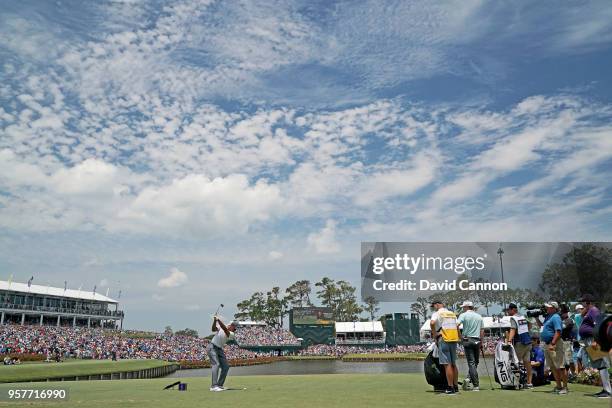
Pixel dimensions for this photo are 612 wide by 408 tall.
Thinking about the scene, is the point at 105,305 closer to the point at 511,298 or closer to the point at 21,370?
the point at 21,370

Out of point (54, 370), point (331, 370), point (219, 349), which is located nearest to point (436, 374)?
point (219, 349)

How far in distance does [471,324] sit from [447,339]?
1.68 meters

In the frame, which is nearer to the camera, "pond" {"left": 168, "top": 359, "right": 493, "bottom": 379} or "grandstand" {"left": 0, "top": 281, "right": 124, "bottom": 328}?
"pond" {"left": 168, "top": 359, "right": 493, "bottom": 379}

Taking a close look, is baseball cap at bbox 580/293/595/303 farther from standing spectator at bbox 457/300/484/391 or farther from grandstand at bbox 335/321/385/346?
grandstand at bbox 335/321/385/346

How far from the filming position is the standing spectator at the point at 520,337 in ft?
40.4

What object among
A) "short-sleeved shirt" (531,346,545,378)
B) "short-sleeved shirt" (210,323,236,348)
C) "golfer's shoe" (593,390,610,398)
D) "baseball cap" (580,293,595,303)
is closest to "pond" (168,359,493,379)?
"short-sleeved shirt" (531,346,545,378)

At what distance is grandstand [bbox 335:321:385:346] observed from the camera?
11011cm

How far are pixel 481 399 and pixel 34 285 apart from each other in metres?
113

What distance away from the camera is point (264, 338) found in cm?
10762

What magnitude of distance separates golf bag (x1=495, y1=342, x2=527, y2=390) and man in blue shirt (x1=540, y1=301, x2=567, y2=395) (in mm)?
891

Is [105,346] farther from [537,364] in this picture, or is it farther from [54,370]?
[537,364]

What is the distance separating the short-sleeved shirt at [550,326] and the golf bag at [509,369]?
894 millimetres

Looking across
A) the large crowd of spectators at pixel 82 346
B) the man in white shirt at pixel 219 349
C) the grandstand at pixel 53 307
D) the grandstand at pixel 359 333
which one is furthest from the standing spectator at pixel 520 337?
the grandstand at pixel 359 333

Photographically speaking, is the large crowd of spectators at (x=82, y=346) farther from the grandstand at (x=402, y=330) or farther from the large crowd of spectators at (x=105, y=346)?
the grandstand at (x=402, y=330)
